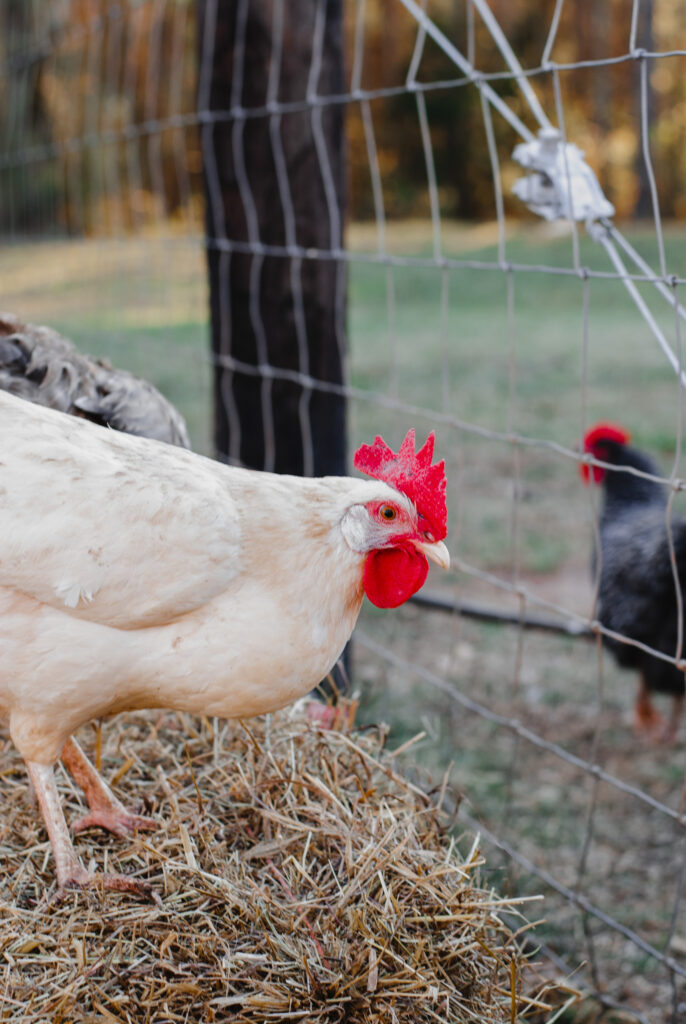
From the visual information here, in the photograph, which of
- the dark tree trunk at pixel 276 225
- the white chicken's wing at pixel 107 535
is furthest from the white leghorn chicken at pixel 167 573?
the dark tree trunk at pixel 276 225

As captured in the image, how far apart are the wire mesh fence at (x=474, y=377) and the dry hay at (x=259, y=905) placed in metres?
0.39

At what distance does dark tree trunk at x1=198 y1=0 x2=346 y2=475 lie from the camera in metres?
3.04

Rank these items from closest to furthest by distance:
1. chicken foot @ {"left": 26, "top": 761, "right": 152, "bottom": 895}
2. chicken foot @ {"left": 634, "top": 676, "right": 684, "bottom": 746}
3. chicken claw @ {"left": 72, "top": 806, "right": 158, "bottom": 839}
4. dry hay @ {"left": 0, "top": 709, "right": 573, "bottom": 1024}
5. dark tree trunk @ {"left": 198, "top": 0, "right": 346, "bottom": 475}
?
dry hay @ {"left": 0, "top": 709, "right": 573, "bottom": 1024} < chicken foot @ {"left": 26, "top": 761, "right": 152, "bottom": 895} < chicken claw @ {"left": 72, "top": 806, "right": 158, "bottom": 839} < dark tree trunk @ {"left": 198, "top": 0, "right": 346, "bottom": 475} < chicken foot @ {"left": 634, "top": 676, "right": 684, "bottom": 746}

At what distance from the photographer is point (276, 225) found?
3170 mm

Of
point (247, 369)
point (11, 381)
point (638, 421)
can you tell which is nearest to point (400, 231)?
point (638, 421)

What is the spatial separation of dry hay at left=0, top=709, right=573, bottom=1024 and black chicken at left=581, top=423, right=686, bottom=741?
5.46ft

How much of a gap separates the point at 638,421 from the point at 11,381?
587 centimetres

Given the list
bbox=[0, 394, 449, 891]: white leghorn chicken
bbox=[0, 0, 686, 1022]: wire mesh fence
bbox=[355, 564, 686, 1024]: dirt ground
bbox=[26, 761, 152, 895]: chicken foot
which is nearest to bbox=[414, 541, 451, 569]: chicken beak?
bbox=[0, 394, 449, 891]: white leghorn chicken

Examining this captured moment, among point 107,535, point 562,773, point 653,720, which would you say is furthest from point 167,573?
point 653,720

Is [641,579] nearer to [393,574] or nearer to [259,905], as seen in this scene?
[393,574]

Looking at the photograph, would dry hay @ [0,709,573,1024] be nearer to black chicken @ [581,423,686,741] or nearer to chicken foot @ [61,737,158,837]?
chicken foot @ [61,737,158,837]

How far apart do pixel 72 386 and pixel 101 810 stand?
3.17 feet

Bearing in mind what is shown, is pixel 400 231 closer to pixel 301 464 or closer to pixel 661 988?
pixel 301 464

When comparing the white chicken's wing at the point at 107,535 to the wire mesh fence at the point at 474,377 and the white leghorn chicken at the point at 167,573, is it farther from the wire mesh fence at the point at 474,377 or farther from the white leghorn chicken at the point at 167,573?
the wire mesh fence at the point at 474,377
